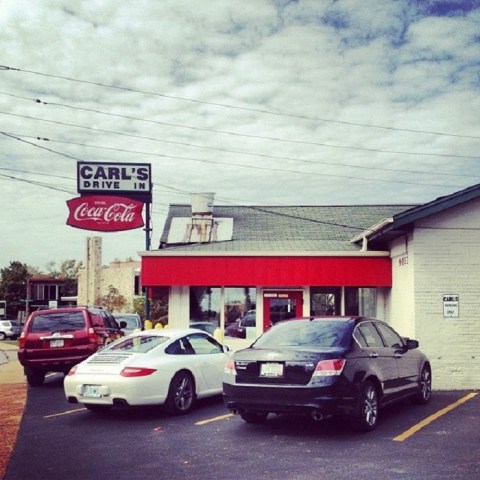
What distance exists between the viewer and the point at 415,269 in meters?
13.8

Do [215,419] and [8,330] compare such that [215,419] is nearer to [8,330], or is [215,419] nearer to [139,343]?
[139,343]

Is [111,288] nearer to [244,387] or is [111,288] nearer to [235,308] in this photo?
[235,308]

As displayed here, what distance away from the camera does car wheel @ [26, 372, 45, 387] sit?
52.0 feet

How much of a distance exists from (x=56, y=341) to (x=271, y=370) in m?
8.06

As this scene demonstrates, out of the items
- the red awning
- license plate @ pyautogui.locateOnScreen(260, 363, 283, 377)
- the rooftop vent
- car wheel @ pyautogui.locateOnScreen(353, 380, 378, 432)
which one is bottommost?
car wheel @ pyautogui.locateOnScreen(353, 380, 378, 432)

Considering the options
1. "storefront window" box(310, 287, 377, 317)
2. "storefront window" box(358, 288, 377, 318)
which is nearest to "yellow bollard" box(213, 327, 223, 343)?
"storefront window" box(310, 287, 377, 317)

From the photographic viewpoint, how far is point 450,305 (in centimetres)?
1372

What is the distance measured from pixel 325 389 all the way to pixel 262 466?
5.19 feet

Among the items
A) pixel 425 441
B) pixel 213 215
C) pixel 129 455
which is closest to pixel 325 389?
pixel 425 441

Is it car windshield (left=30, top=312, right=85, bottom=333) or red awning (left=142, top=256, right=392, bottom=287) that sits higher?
red awning (left=142, top=256, right=392, bottom=287)

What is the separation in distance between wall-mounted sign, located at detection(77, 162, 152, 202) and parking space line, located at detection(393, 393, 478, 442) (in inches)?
678

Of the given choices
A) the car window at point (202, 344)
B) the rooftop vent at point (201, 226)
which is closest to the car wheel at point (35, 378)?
the car window at point (202, 344)

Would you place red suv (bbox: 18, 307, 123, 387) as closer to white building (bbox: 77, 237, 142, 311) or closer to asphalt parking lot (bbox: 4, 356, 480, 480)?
asphalt parking lot (bbox: 4, 356, 480, 480)

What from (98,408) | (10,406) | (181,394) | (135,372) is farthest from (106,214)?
(135,372)
